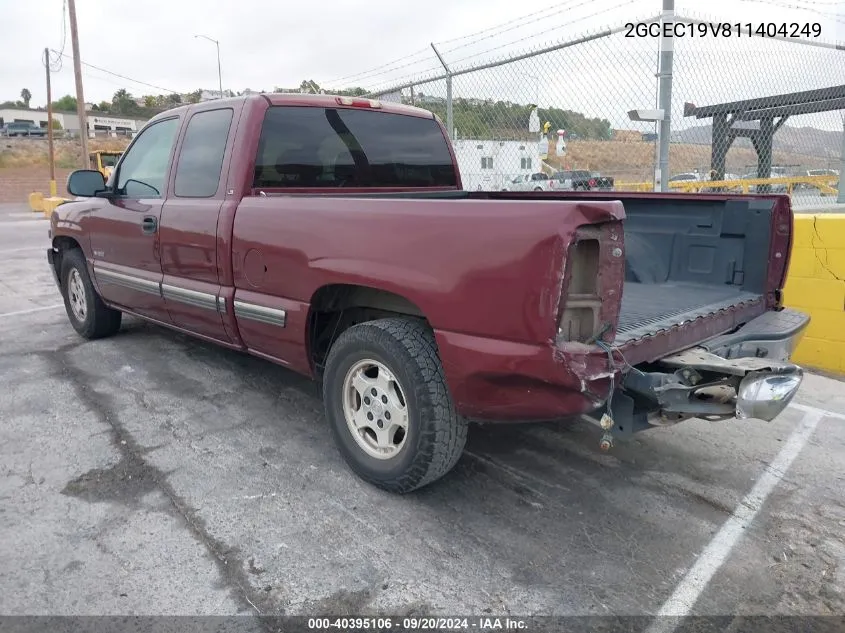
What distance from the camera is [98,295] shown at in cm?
562

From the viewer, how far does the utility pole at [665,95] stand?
530cm

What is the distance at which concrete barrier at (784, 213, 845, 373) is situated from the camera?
16.5ft

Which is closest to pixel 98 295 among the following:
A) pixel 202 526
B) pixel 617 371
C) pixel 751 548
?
pixel 202 526

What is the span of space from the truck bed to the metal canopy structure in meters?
3.16

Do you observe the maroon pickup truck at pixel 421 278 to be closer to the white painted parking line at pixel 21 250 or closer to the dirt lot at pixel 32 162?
the white painted parking line at pixel 21 250

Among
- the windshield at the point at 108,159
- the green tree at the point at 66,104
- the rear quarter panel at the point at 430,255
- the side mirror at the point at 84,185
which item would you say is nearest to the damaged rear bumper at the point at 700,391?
the rear quarter panel at the point at 430,255

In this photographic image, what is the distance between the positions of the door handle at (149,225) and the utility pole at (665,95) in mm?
4143

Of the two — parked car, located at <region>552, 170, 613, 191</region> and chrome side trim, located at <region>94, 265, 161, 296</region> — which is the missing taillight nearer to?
chrome side trim, located at <region>94, 265, 161, 296</region>

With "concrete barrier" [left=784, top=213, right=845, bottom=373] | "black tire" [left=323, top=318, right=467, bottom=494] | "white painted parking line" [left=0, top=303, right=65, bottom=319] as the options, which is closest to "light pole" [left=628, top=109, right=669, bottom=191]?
"concrete barrier" [left=784, top=213, right=845, bottom=373]

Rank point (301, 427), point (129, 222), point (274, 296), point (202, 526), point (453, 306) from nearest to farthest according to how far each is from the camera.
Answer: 1. point (453, 306)
2. point (202, 526)
3. point (274, 296)
4. point (301, 427)
5. point (129, 222)

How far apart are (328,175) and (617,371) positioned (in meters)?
2.41

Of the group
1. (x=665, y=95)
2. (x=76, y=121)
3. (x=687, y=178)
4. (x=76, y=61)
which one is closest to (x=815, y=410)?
(x=665, y=95)

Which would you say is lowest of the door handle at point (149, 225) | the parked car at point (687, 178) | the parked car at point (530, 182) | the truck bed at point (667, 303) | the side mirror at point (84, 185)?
the truck bed at point (667, 303)

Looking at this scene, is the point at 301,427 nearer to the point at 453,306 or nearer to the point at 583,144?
the point at 453,306
